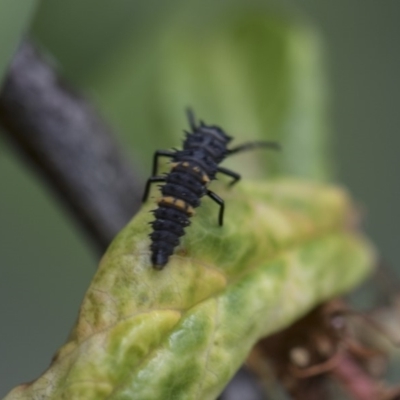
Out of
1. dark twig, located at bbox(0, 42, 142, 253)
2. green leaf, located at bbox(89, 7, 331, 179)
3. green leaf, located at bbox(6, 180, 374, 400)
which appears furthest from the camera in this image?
green leaf, located at bbox(89, 7, 331, 179)

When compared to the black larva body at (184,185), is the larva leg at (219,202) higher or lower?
lower

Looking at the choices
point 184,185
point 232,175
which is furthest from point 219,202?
point 232,175

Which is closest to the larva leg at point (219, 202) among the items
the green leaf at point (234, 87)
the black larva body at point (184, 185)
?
the black larva body at point (184, 185)

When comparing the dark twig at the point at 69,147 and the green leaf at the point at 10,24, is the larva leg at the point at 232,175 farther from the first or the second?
the green leaf at the point at 10,24

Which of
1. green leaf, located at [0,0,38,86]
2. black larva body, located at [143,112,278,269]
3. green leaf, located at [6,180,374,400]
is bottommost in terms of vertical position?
green leaf, located at [6,180,374,400]

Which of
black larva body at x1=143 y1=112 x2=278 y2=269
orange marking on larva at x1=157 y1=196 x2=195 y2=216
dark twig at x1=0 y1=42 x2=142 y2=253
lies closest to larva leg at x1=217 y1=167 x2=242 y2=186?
black larva body at x1=143 y1=112 x2=278 y2=269

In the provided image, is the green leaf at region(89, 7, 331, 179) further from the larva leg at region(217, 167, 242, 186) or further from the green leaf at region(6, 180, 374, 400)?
the green leaf at region(6, 180, 374, 400)
